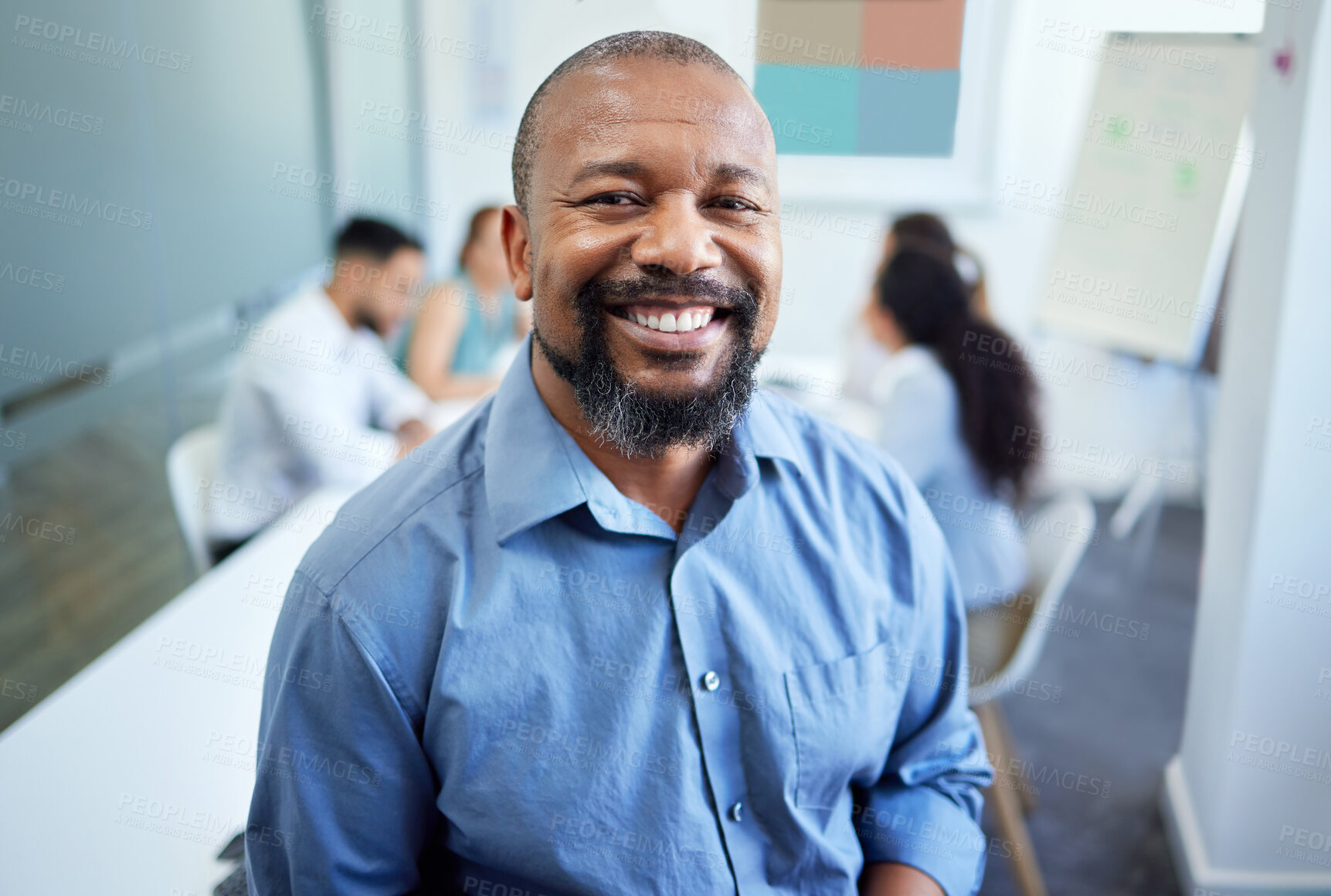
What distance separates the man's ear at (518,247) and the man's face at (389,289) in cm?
172

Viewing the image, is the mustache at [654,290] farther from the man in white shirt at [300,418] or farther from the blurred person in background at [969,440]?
the man in white shirt at [300,418]

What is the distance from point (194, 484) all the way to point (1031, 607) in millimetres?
1822

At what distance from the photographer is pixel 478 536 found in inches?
38.7

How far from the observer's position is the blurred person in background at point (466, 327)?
3.10 m

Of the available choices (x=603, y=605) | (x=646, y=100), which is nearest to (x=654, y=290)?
(x=646, y=100)

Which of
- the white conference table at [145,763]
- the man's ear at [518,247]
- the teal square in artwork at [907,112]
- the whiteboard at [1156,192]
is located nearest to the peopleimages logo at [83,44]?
the white conference table at [145,763]

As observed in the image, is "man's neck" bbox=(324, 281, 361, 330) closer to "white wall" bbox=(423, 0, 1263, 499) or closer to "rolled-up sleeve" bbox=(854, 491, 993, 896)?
"white wall" bbox=(423, 0, 1263, 499)

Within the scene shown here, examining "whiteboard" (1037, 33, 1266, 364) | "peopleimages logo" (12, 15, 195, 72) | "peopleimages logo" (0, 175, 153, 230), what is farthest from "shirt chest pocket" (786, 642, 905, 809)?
"whiteboard" (1037, 33, 1266, 364)

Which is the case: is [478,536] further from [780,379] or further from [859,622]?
[780,379]

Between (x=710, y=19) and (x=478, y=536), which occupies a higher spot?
(x=710, y=19)

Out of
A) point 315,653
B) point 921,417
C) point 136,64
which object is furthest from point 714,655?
point 136,64

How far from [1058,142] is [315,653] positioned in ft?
13.1

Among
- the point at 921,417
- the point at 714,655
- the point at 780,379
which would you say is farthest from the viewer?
the point at 780,379

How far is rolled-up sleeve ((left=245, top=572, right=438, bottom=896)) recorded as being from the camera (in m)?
0.91
